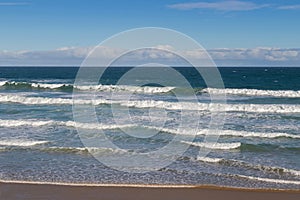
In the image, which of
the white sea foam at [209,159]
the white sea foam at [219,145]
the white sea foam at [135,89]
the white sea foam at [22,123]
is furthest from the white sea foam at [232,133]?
the white sea foam at [135,89]

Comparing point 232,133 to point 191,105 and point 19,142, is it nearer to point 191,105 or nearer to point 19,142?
point 19,142

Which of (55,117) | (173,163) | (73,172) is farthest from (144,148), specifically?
(55,117)

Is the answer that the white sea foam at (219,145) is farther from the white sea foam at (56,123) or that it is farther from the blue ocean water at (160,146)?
the white sea foam at (56,123)

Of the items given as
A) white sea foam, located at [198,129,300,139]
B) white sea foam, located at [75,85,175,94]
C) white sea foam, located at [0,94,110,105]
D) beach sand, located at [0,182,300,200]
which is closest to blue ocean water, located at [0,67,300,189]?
white sea foam, located at [198,129,300,139]

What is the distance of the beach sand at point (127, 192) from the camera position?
29.3 ft

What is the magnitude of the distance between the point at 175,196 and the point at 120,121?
35.5ft

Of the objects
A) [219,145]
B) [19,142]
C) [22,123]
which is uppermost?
[22,123]

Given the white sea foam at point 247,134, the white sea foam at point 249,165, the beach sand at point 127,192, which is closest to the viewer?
the beach sand at point 127,192

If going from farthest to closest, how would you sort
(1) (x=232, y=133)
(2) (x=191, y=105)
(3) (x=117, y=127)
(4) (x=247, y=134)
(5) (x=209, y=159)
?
(2) (x=191, y=105) → (3) (x=117, y=127) → (1) (x=232, y=133) → (4) (x=247, y=134) → (5) (x=209, y=159)

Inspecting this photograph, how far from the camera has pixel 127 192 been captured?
925 cm

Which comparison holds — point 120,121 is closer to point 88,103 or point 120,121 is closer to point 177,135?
point 177,135

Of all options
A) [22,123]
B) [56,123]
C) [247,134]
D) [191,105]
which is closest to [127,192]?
[247,134]

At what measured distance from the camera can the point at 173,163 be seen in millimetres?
11945

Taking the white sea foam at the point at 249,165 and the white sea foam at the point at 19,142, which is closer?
the white sea foam at the point at 249,165
